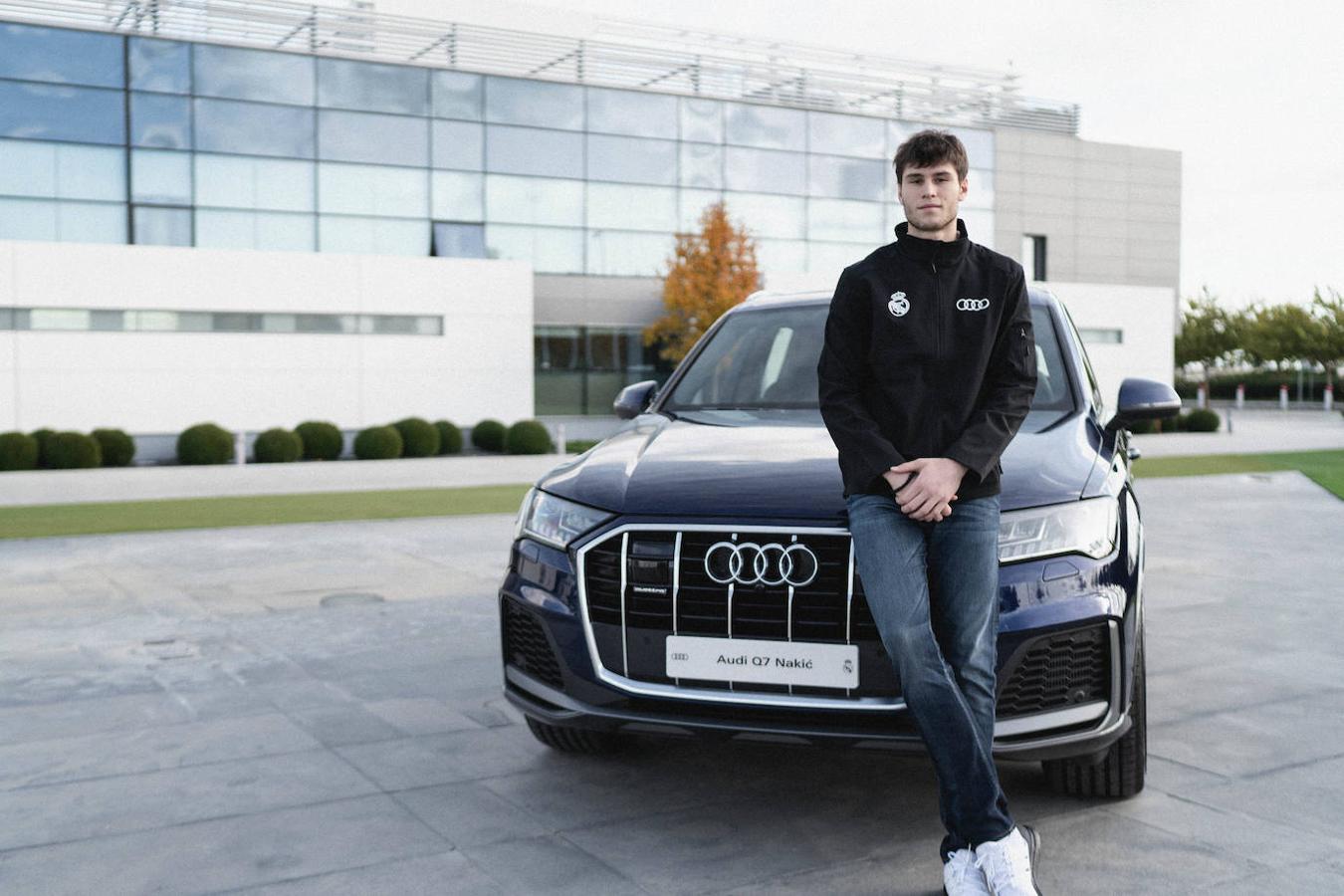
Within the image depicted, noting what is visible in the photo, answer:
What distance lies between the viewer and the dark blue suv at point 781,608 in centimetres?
355

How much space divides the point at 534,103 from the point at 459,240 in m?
4.45

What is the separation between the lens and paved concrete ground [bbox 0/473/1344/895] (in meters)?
3.66

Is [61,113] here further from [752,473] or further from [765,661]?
[765,661]

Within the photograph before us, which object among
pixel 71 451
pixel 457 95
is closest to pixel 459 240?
pixel 457 95

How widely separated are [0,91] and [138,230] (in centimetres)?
419

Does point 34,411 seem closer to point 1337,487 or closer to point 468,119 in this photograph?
point 468,119

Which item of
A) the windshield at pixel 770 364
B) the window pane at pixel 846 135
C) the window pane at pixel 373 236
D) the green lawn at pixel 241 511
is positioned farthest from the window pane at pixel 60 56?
the windshield at pixel 770 364

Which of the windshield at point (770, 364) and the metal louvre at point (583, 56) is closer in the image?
the windshield at point (770, 364)

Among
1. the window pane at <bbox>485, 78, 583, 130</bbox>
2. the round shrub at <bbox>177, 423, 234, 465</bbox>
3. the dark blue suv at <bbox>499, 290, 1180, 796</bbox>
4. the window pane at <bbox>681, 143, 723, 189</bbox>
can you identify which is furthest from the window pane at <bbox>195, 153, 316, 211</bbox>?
the dark blue suv at <bbox>499, 290, 1180, 796</bbox>

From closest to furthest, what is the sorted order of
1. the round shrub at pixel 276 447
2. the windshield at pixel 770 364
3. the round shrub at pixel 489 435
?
the windshield at pixel 770 364, the round shrub at pixel 276 447, the round shrub at pixel 489 435

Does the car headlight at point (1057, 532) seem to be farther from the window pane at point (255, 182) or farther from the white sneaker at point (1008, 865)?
the window pane at point (255, 182)

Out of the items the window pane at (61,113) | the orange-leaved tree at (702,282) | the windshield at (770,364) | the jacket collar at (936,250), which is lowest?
the windshield at (770,364)

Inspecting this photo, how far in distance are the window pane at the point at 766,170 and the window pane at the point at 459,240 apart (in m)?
7.98

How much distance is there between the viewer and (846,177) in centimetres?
4081
